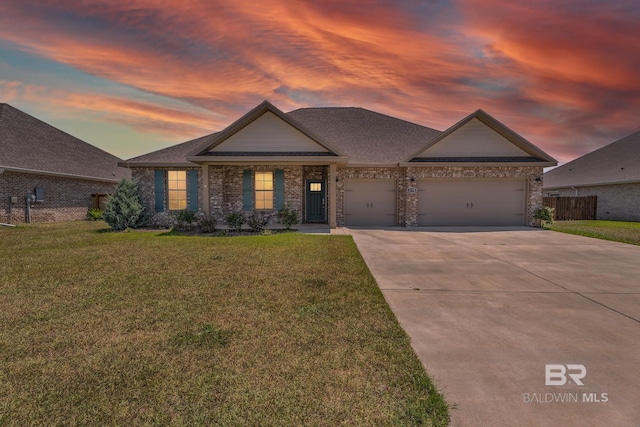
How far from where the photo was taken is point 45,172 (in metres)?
18.7

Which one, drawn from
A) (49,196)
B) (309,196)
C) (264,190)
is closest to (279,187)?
(264,190)

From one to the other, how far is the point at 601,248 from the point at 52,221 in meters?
28.8

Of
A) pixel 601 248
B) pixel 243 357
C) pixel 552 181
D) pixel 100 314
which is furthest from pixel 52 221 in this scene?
pixel 552 181

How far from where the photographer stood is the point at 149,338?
3.67 meters

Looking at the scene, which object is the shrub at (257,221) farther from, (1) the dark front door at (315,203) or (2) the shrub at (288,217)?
(1) the dark front door at (315,203)

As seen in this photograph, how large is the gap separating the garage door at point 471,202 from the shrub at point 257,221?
850cm

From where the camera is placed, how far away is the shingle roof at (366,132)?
56.4 feet

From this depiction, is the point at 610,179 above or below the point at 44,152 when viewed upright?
below

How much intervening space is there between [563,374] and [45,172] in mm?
25564

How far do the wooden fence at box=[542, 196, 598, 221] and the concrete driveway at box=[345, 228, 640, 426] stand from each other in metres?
18.4

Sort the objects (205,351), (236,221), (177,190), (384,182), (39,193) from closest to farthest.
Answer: (205,351) → (236,221) → (177,190) → (384,182) → (39,193)

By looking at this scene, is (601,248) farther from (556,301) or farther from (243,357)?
(243,357)

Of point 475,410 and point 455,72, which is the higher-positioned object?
point 455,72

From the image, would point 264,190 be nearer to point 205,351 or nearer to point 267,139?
point 267,139
